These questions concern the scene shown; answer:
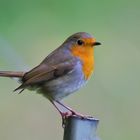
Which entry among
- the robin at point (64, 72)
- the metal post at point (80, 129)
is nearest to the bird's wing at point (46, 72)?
the robin at point (64, 72)

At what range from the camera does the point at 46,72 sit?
3369 millimetres

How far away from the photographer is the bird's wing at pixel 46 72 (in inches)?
129

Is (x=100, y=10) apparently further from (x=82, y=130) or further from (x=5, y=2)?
(x=82, y=130)

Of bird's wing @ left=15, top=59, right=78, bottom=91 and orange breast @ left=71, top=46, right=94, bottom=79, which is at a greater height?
orange breast @ left=71, top=46, right=94, bottom=79

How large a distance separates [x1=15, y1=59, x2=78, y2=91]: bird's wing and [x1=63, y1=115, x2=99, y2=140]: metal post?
112cm

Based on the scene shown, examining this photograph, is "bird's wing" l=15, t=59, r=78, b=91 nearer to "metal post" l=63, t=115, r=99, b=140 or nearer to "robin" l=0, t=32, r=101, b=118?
"robin" l=0, t=32, r=101, b=118

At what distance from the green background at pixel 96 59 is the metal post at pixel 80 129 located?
1.35m

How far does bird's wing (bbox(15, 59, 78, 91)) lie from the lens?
129 inches

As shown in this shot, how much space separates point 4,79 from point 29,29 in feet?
2.50

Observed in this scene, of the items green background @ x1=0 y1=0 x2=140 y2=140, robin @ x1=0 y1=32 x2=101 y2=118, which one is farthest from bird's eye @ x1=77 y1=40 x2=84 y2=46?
green background @ x1=0 y1=0 x2=140 y2=140

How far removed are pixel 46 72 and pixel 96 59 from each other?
1688 millimetres

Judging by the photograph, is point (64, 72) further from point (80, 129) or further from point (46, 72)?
point (80, 129)

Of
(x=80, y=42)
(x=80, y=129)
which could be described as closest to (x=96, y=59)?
(x=80, y=42)

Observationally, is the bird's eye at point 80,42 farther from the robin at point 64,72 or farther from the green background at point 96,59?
the green background at point 96,59
